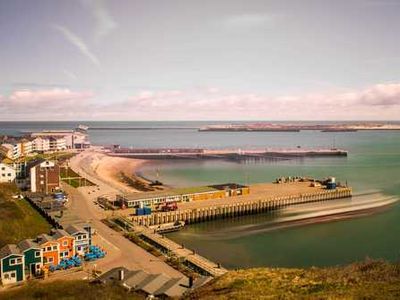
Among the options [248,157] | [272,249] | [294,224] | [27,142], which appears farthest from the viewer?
[248,157]

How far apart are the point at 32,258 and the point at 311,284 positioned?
1674 centimetres

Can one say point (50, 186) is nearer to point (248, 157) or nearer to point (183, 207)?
point (183, 207)

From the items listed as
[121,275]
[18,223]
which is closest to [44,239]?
[121,275]

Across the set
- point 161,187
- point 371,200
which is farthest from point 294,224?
point 161,187

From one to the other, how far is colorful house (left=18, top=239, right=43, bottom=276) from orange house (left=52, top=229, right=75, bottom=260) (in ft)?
4.61

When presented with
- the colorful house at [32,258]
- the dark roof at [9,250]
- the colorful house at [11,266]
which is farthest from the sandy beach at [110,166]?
the colorful house at [11,266]

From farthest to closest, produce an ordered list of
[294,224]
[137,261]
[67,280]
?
[294,224] → [137,261] → [67,280]

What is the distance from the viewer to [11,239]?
29062 mm

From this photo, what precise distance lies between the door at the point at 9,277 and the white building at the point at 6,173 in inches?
1192

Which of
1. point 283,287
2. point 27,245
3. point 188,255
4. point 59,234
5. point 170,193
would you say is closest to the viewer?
point 283,287

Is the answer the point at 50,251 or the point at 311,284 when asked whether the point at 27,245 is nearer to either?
the point at 50,251

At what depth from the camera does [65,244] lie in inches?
1065

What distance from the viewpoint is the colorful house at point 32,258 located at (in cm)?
2508

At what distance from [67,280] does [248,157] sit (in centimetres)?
8350
